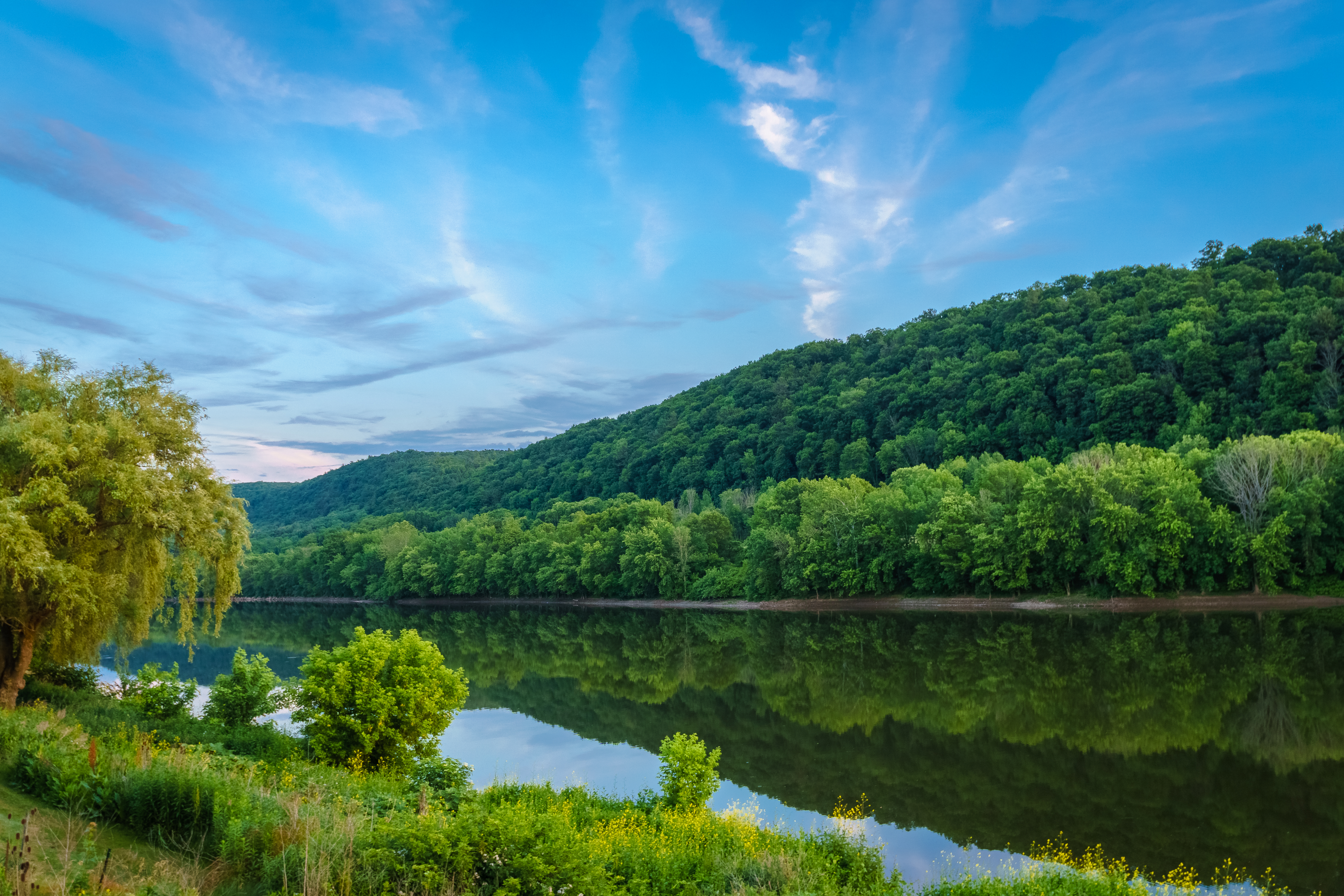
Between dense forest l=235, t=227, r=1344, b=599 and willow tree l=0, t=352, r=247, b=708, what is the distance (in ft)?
178

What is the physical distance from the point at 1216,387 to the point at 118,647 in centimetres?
9791

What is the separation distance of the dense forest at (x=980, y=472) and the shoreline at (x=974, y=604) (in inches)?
47.3

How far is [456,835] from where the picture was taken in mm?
8695

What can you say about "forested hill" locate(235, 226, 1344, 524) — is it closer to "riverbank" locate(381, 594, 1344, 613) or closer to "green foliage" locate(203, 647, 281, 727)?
"riverbank" locate(381, 594, 1344, 613)

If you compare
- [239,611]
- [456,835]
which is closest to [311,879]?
[456,835]

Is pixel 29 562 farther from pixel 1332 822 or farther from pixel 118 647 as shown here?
pixel 1332 822

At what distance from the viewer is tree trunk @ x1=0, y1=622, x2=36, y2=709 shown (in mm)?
19609

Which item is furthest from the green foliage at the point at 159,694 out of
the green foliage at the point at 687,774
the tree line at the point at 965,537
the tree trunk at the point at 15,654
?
the green foliage at the point at 687,774

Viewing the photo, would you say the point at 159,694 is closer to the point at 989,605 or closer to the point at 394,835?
the point at 394,835

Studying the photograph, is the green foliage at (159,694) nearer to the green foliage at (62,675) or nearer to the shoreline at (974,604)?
the green foliage at (62,675)

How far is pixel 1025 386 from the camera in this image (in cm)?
9875

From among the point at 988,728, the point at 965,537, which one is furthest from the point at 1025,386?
the point at 988,728

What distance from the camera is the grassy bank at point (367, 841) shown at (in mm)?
8547

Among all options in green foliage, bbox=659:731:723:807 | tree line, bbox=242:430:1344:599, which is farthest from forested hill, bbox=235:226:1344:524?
green foliage, bbox=659:731:723:807
